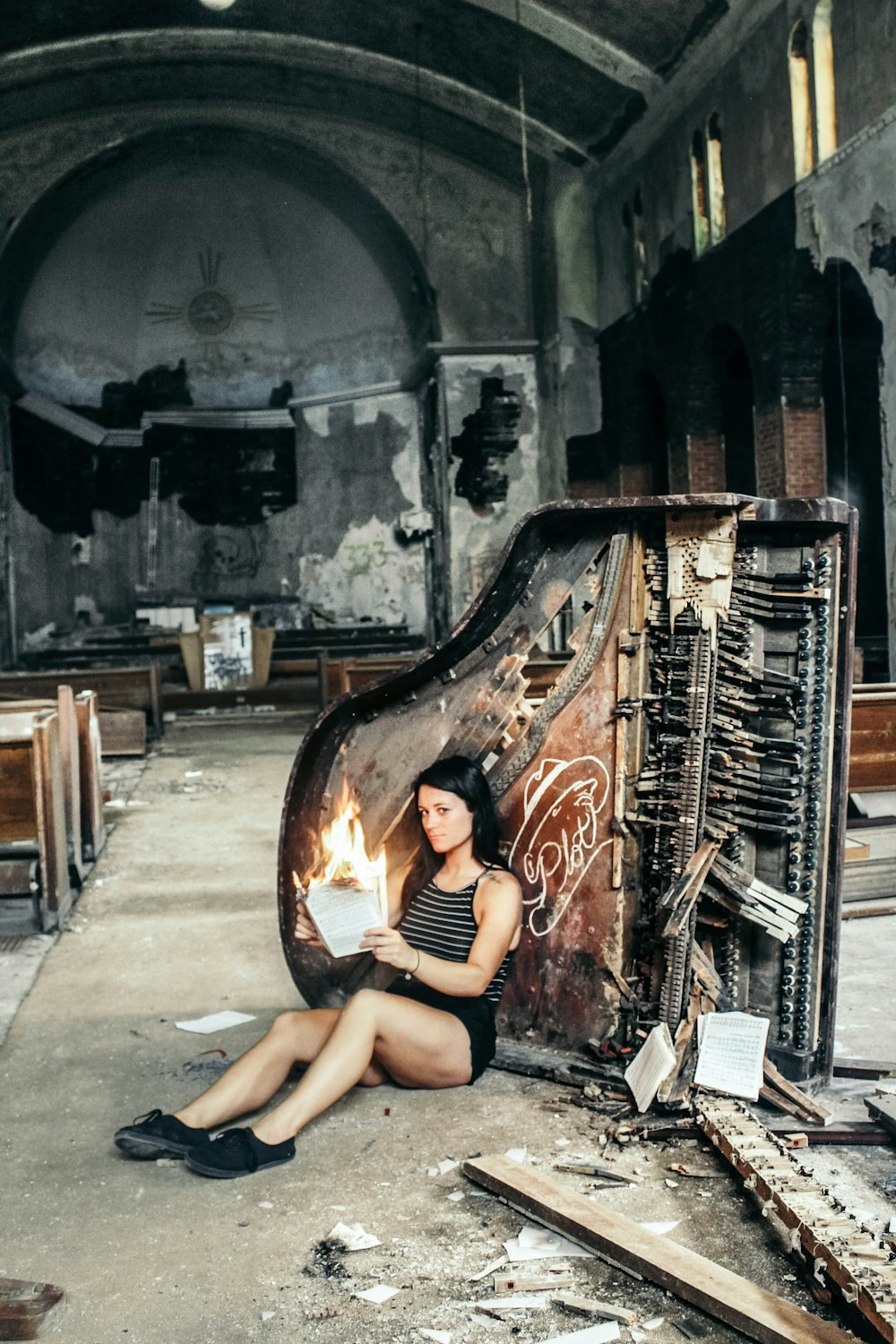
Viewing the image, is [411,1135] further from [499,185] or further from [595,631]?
[499,185]

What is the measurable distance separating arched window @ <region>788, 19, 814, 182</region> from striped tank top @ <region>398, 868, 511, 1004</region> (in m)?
10.5

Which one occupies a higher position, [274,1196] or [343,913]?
[343,913]

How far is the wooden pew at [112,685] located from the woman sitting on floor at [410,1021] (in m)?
9.31

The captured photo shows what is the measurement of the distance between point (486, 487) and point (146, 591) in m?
6.40

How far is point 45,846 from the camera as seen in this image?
6066 millimetres

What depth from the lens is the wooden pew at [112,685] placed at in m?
12.6

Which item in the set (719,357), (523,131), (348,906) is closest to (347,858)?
(348,906)

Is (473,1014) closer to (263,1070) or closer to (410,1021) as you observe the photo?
(410,1021)

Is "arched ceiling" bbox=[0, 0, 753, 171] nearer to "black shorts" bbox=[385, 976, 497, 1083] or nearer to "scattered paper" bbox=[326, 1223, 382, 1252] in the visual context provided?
"black shorts" bbox=[385, 976, 497, 1083]

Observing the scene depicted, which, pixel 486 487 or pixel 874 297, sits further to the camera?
pixel 486 487

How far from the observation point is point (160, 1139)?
336cm

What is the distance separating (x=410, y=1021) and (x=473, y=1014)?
0.24 metres

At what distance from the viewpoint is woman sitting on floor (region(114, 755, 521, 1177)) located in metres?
3.36

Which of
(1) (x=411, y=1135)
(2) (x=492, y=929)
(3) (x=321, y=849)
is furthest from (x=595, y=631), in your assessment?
(1) (x=411, y=1135)
